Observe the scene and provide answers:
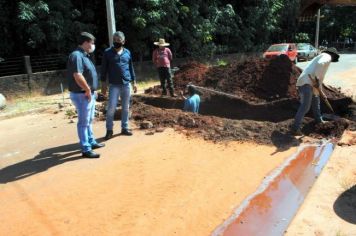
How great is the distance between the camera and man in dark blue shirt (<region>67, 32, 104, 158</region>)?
598 centimetres

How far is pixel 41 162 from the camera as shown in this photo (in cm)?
649

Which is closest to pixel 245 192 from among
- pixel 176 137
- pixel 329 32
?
pixel 176 137

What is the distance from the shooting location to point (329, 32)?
49.8 metres

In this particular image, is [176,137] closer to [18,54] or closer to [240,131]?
[240,131]

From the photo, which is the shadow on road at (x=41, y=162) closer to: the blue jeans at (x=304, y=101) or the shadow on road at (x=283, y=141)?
the shadow on road at (x=283, y=141)

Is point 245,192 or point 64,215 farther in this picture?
point 245,192

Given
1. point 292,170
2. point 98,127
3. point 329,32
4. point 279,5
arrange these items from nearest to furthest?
point 292,170 < point 98,127 < point 279,5 < point 329,32

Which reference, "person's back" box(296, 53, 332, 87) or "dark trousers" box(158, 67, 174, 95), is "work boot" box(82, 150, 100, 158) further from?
"dark trousers" box(158, 67, 174, 95)

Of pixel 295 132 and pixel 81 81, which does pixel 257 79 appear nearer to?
pixel 295 132

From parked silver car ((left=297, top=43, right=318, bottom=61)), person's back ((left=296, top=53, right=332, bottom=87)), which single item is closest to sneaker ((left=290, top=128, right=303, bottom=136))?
person's back ((left=296, top=53, right=332, bottom=87))

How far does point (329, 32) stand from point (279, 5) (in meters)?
22.6

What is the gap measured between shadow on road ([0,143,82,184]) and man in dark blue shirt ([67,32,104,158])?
407 mm

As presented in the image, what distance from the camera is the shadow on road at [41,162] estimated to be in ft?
19.5

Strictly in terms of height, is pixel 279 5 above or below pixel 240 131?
above
